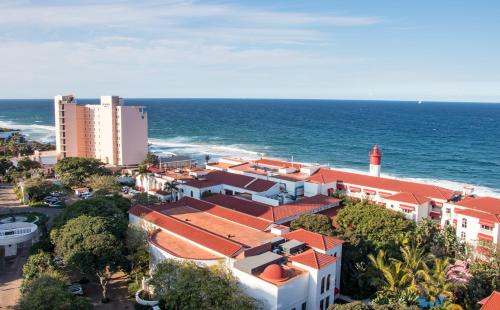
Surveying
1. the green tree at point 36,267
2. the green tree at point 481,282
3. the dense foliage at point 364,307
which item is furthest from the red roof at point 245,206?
the green tree at point 36,267

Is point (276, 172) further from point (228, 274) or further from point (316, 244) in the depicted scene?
point (228, 274)

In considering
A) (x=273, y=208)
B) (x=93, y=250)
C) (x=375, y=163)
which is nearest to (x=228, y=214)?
(x=273, y=208)

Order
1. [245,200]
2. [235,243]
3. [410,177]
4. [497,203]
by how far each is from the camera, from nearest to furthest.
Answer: [235,243] → [497,203] → [245,200] → [410,177]

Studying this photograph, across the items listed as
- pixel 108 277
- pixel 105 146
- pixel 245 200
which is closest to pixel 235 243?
pixel 108 277

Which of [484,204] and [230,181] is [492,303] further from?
[230,181]

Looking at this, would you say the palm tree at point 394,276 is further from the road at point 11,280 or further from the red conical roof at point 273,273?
the road at point 11,280

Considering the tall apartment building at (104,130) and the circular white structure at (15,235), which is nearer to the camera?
the circular white structure at (15,235)
